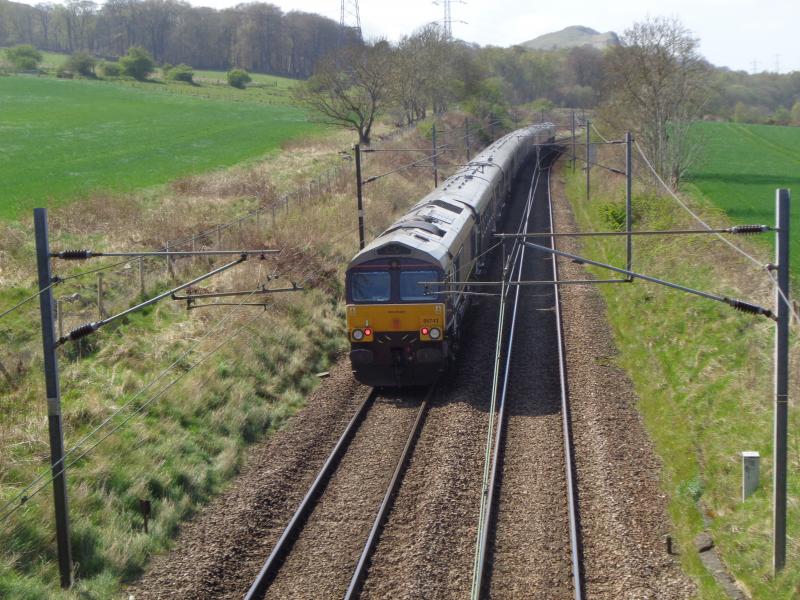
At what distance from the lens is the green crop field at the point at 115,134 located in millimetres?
32094

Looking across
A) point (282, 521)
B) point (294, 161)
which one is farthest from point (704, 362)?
point (294, 161)

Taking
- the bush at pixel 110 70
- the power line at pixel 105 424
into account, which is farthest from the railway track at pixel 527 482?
the bush at pixel 110 70

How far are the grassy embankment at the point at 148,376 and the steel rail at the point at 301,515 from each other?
4.94 feet

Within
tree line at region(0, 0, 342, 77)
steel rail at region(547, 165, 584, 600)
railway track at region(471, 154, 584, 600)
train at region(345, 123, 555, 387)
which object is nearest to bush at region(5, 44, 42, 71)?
tree line at region(0, 0, 342, 77)

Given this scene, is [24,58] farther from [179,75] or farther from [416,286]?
[416,286]

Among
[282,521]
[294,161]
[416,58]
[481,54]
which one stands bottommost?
[282,521]

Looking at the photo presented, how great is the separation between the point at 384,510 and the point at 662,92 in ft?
102

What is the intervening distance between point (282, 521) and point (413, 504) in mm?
1886

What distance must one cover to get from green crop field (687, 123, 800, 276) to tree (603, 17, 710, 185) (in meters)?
2.44

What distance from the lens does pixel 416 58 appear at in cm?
6025

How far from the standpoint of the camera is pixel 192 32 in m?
122

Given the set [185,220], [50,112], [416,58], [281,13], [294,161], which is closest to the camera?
[185,220]

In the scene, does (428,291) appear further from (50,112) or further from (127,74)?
(127,74)

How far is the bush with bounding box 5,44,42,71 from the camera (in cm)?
9019
